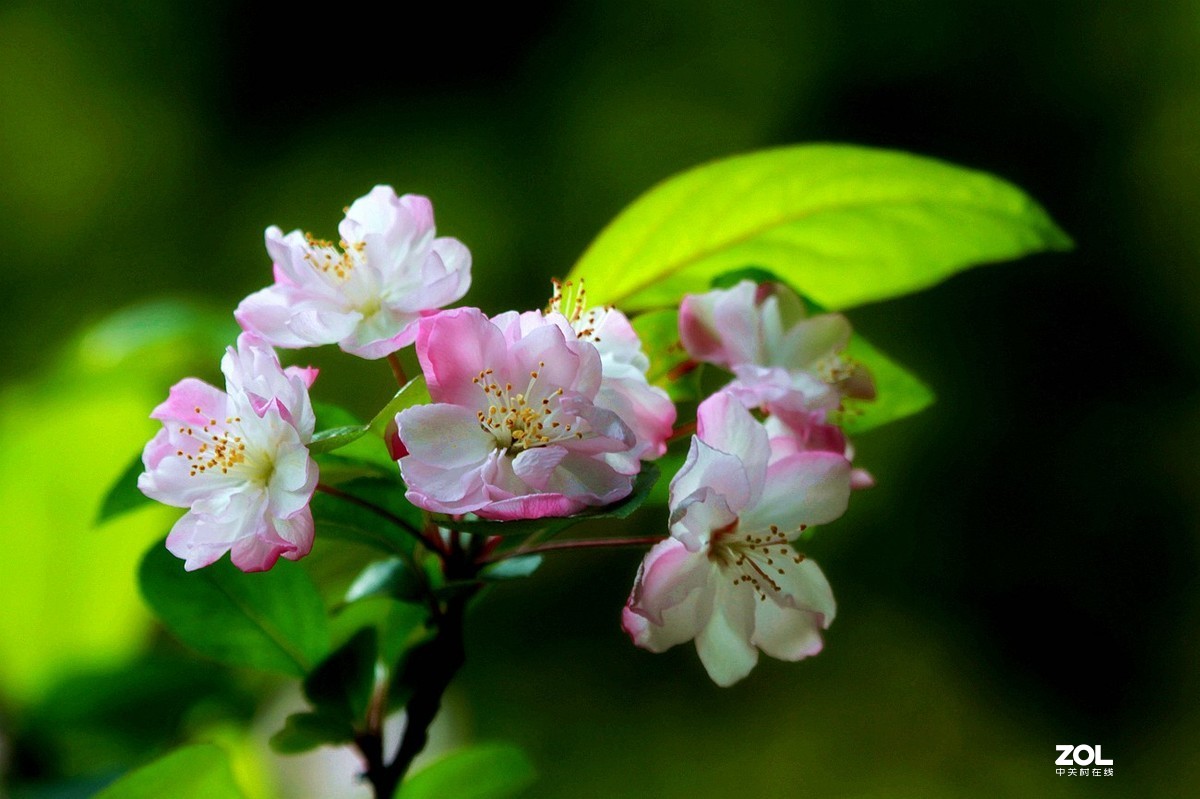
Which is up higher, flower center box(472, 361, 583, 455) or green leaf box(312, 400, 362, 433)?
flower center box(472, 361, 583, 455)

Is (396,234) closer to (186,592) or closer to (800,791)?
(186,592)

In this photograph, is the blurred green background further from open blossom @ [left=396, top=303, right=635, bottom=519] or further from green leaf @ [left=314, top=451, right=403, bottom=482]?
open blossom @ [left=396, top=303, right=635, bottom=519]

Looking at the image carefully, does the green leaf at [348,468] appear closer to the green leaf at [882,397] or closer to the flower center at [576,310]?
the flower center at [576,310]

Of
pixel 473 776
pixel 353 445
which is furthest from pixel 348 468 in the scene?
pixel 473 776

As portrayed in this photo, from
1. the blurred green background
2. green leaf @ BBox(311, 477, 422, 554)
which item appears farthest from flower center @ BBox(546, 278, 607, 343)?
the blurred green background

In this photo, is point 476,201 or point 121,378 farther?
point 476,201

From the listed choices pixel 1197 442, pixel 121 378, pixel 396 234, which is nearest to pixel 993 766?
pixel 1197 442

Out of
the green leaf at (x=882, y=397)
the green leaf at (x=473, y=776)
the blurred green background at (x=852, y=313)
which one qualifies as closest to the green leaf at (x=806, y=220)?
the green leaf at (x=882, y=397)
